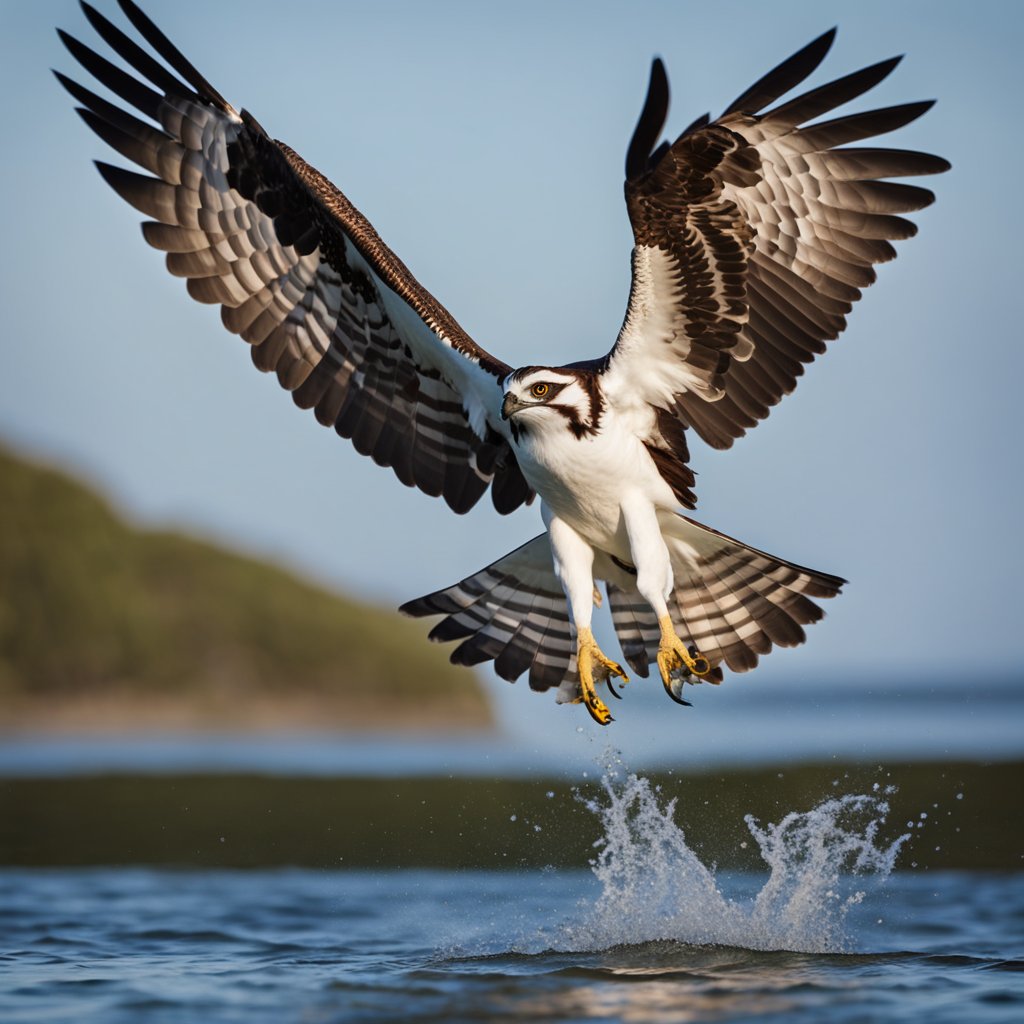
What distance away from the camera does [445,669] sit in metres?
42.0

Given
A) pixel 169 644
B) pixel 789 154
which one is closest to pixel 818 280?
pixel 789 154

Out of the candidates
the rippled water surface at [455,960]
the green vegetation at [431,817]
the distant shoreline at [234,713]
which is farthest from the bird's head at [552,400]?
the distant shoreline at [234,713]

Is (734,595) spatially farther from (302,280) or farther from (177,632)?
(177,632)

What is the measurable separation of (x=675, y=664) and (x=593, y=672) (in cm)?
46

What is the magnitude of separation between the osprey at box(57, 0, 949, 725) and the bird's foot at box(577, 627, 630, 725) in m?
0.02

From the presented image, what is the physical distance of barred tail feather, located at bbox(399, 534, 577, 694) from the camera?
10.6 m

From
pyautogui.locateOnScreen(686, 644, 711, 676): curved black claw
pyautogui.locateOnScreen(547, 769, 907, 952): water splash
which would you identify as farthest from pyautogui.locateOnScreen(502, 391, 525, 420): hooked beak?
pyautogui.locateOnScreen(547, 769, 907, 952): water splash

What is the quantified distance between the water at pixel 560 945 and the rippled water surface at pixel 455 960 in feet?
0.07

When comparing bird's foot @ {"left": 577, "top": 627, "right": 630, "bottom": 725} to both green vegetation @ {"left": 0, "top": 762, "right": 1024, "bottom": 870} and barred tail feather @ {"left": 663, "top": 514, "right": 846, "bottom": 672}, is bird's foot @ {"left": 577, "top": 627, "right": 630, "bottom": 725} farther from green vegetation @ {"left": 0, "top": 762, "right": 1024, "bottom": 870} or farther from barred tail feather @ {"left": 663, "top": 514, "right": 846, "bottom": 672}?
green vegetation @ {"left": 0, "top": 762, "right": 1024, "bottom": 870}

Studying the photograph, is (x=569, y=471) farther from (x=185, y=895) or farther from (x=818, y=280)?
(x=185, y=895)

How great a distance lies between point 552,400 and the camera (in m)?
9.30

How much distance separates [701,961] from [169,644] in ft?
103

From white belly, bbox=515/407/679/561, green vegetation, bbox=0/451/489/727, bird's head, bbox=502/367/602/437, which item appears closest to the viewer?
bird's head, bbox=502/367/602/437

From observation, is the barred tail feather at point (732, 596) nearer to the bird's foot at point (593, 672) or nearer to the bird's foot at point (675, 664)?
the bird's foot at point (675, 664)
